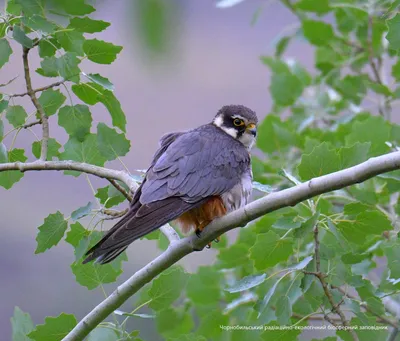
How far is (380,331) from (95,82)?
165cm

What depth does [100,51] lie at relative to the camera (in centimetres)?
343

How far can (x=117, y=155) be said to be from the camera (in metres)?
3.63

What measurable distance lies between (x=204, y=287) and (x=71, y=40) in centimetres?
180

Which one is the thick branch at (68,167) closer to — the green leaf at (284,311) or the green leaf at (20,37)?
the green leaf at (20,37)

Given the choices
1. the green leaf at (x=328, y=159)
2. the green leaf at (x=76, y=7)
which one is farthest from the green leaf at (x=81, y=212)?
the green leaf at (x=328, y=159)

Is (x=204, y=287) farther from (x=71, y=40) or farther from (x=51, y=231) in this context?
(x=71, y=40)

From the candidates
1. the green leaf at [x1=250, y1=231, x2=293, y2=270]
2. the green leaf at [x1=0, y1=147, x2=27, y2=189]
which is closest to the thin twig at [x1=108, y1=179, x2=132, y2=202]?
the green leaf at [x1=0, y1=147, x2=27, y2=189]

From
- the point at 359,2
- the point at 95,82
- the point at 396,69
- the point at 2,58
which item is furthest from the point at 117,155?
the point at 359,2

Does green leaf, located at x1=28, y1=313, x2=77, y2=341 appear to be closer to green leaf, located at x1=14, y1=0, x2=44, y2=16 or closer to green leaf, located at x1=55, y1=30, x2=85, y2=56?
green leaf, located at x1=55, y1=30, x2=85, y2=56

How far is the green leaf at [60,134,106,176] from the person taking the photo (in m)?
3.61

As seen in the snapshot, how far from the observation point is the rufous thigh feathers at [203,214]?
363 cm

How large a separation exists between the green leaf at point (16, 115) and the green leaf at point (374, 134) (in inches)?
62.4

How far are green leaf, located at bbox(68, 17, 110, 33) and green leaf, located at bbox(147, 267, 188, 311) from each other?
3.49 feet

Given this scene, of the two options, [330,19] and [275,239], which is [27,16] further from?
[330,19]
